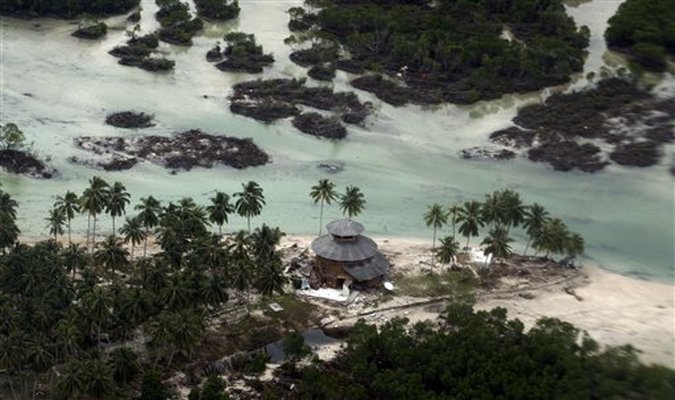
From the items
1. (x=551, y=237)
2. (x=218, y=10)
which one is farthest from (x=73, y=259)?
(x=218, y=10)

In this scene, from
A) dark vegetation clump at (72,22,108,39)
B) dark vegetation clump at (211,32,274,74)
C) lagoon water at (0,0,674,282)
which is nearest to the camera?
lagoon water at (0,0,674,282)

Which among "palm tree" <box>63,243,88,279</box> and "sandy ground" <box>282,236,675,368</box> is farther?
"sandy ground" <box>282,236,675,368</box>

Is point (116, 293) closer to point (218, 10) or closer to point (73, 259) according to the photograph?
point (73, 259)

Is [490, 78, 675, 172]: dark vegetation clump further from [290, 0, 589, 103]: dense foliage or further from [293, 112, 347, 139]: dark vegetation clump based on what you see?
[293, 112, 347, 139]: dark vegetation clump

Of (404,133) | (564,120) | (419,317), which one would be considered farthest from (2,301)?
(564,120)

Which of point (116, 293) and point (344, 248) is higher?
point (344, 248)

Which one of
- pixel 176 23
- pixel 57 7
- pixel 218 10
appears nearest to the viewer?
pixel 176 23

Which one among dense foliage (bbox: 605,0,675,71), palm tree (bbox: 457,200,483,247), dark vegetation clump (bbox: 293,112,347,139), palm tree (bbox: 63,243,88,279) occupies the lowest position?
palm tree (bbox: 63,243,88,279)

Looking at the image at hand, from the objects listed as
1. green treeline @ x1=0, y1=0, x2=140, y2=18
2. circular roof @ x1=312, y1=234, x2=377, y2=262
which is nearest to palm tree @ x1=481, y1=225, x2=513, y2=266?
circular roof @ x1=312, y1=234, x2=377, y2=262
